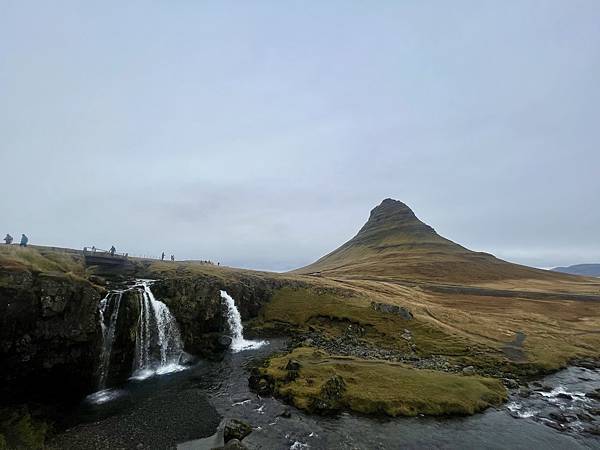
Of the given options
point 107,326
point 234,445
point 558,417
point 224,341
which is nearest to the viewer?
point 234,445

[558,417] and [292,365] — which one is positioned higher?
[292,365]

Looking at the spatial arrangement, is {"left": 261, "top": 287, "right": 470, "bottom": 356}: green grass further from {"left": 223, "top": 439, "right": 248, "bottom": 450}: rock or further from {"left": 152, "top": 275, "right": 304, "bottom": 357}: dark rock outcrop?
{"left": 223, "top": 439, "right": 248, "bottom": 450}: rock

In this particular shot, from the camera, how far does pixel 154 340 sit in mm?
51969

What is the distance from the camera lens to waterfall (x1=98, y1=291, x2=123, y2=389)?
4294cm

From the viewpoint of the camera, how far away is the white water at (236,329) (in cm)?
6117

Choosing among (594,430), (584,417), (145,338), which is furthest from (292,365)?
(584,417)

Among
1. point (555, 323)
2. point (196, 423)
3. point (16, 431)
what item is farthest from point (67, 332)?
point (555, 323)

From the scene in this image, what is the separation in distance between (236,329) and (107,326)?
995 inches

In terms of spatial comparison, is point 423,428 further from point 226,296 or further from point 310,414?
point 226,296

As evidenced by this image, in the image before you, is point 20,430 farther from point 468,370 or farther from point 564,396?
Answer: point 564,396

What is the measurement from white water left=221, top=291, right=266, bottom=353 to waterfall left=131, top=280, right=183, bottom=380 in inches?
416

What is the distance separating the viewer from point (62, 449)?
91.5 ft

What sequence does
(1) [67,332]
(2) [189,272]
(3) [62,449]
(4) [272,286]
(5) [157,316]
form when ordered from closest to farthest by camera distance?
1. (3) [62,449]
2. (1) [67,332]
3. (5) [157,316]
4. (2) [189,272]
5. (4) [272,286]

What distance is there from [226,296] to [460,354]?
150 ft
